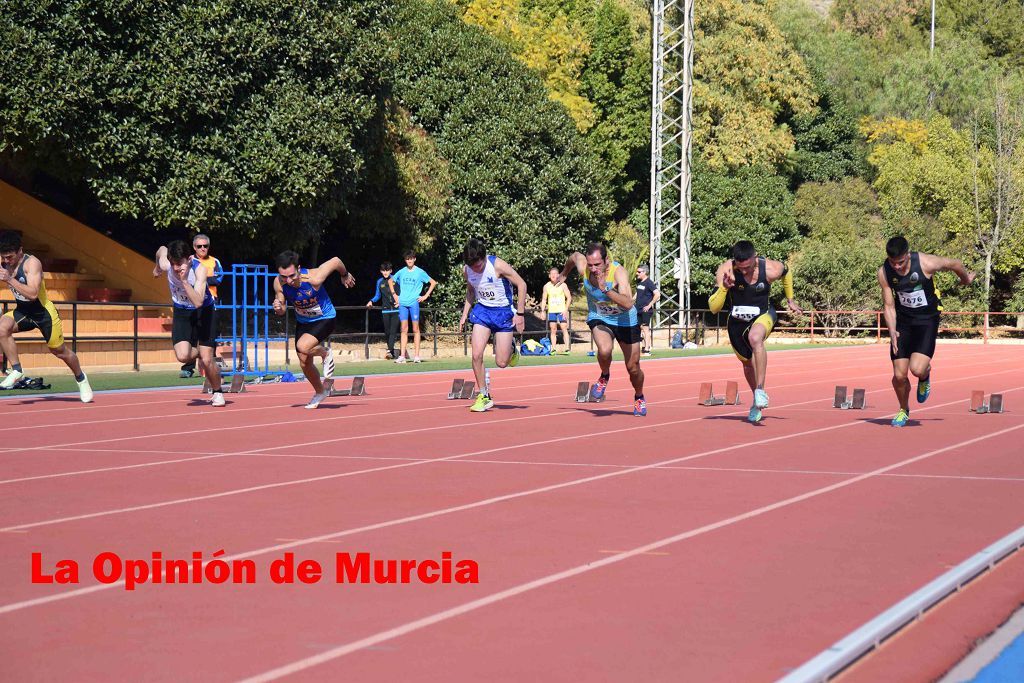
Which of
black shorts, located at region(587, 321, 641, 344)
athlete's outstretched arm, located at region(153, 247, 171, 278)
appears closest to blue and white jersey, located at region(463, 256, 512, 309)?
black shorts, located at region(587, 321, 641, 344)

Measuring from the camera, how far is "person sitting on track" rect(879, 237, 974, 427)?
14383mm

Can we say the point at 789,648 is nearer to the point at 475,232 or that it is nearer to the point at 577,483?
the point at 577,483

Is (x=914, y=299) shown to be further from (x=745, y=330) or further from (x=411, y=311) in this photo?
(x=411, y=311)

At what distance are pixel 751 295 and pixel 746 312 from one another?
0.64 ft

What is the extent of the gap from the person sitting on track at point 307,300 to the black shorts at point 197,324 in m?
1.12

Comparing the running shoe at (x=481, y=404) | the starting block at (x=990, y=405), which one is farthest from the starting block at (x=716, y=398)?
→ the running shoe at (x=481, y=404)

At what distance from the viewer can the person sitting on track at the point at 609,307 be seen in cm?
1546

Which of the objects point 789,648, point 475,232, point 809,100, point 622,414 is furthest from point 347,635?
point 809,100

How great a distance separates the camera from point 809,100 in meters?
67.1

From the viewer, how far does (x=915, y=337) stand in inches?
576

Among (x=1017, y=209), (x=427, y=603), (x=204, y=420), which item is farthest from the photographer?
(x=1017, y=209)

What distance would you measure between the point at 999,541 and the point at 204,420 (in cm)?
1010

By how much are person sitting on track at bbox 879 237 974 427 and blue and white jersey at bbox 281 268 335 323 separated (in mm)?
6449

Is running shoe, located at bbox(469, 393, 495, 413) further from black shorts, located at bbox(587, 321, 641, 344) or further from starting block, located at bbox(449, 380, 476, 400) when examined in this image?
starting block, located at bbox(449, 380, 476, 400)
